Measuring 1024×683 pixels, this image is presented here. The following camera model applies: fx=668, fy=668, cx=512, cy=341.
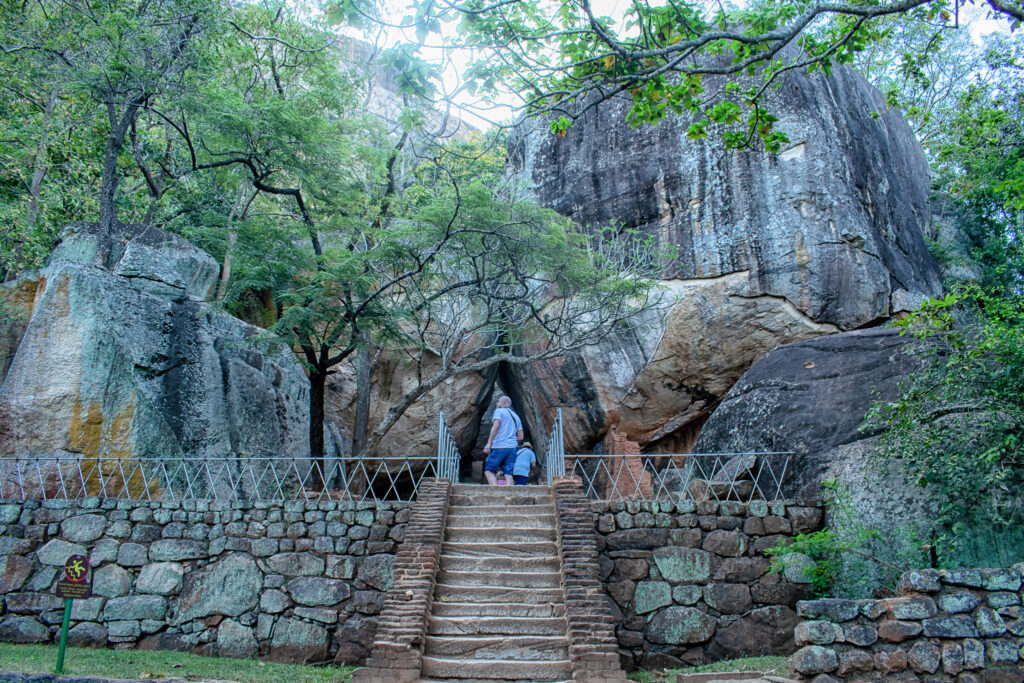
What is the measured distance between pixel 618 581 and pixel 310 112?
9.48 meters

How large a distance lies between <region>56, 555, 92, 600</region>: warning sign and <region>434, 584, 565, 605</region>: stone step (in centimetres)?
306

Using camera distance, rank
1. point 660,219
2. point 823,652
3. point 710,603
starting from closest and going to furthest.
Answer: point 823,652
point 710,603
point 660,219

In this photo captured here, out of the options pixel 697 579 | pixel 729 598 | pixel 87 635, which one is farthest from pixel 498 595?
pixel 87 635

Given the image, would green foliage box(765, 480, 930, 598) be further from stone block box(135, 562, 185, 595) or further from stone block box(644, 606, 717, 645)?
stone block box(135, 562, 185, 595)

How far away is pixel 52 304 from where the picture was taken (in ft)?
28.0

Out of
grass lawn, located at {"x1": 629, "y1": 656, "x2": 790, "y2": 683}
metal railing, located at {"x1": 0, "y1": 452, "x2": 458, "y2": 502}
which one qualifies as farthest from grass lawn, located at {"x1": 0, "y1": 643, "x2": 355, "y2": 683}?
grass lawn, located at {"x1": 629, "y1": 656, "x2": 790, "y2": 683}

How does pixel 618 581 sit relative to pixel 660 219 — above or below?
below

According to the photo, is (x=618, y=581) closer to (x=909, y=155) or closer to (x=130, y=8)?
(x=130, y=8)

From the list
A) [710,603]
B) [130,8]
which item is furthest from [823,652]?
[130,8]

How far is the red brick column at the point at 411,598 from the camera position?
5.47 m

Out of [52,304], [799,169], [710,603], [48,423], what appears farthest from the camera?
[799,169]

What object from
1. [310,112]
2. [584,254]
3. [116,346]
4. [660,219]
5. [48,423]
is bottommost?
[48,423]

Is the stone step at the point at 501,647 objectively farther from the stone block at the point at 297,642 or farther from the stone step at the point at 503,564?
the stone block at the point at 297,642

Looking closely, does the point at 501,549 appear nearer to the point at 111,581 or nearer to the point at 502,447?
the point at 502,447
